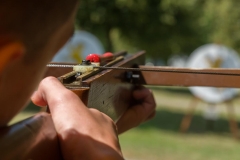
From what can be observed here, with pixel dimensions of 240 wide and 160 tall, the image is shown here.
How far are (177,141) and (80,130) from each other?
494cm

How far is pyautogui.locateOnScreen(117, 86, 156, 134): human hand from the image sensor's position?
3.25 feet

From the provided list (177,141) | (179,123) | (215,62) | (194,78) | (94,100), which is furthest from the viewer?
(179,123)

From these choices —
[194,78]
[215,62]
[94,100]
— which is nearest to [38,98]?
[94,100]

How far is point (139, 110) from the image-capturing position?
1038mm

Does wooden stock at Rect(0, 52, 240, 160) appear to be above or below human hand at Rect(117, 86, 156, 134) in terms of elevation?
above

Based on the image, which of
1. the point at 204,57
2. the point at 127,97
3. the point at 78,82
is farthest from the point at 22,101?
the point at 204,57

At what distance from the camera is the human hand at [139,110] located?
3.25 feet

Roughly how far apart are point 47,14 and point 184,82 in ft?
2.10

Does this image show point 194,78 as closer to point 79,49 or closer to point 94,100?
point 94,100

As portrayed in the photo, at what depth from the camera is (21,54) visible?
333 mm

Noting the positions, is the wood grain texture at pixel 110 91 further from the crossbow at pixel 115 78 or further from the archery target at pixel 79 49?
the archery target at pixel 79 49

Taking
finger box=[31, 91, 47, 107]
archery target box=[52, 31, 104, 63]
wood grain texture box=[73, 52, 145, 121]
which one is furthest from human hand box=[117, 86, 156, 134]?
archery target box=[52, 31, 104, 63]

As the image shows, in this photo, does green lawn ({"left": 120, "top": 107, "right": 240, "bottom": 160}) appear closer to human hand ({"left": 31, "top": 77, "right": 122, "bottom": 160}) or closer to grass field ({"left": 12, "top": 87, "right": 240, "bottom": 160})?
grass field ({"left": 12, "top": 87, "right": 240, "bottom": 160})

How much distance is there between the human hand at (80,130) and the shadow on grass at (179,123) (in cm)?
556
